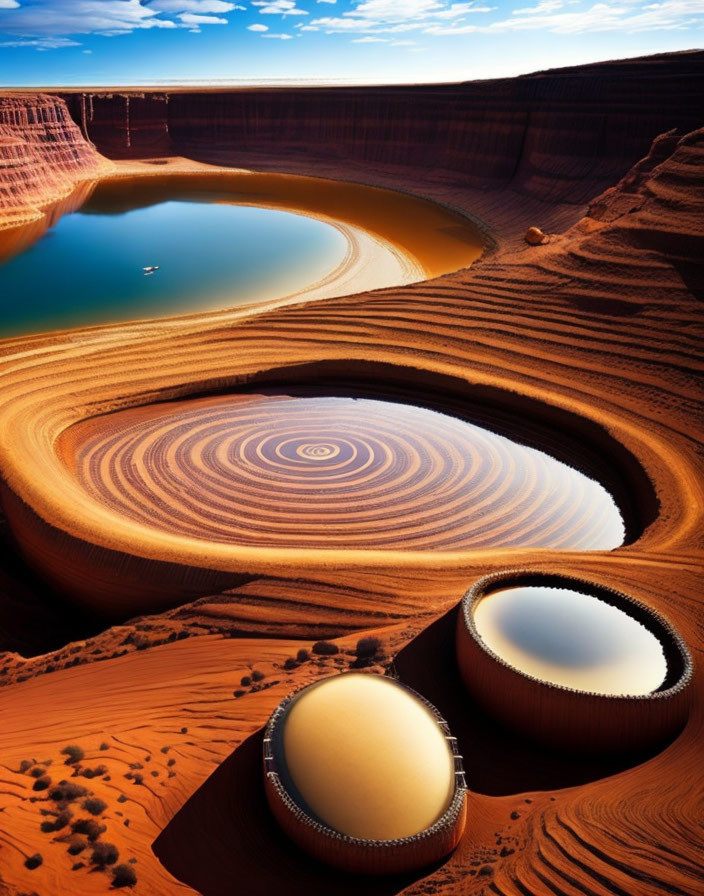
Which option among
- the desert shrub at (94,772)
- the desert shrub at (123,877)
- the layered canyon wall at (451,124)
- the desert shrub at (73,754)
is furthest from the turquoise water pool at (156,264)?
the desert shrub at (123,877)

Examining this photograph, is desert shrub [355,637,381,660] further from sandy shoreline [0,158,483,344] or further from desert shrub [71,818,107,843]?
sandy shoreline [0,158,483,344]

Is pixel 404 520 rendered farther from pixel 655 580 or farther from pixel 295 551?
pixel 655 580

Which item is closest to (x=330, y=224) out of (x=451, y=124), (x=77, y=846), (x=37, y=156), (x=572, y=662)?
(x=451, y=124)

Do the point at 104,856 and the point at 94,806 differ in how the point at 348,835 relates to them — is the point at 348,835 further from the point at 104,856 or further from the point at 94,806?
the point at 94,806

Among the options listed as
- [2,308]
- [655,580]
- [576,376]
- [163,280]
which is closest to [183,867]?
[655,580]

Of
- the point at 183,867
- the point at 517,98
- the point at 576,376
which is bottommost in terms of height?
the point at 183,867

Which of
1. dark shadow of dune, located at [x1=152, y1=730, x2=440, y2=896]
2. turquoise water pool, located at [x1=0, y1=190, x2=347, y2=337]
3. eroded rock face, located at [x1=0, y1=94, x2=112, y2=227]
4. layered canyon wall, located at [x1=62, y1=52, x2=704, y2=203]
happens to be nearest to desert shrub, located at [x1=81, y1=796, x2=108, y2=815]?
dark shadow of dune, located at [x1=152, y1=730, x2=440, y2=896]
